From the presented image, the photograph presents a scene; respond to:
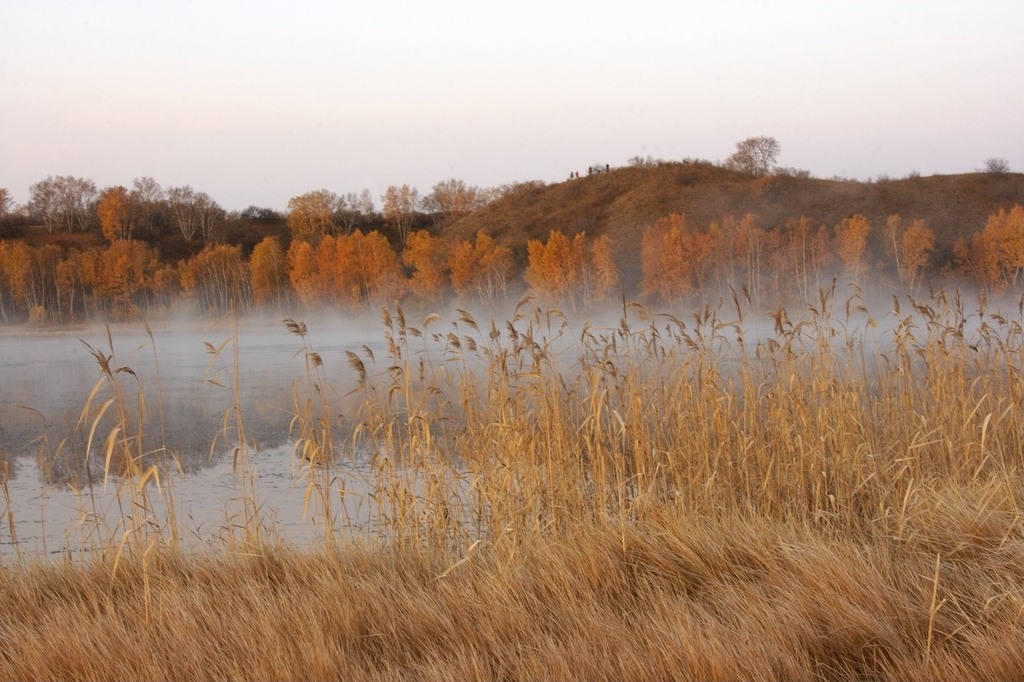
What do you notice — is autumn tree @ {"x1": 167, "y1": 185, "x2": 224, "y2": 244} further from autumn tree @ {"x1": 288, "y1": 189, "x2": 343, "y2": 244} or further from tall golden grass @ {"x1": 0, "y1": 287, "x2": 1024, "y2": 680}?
tall golden grass @ {"x1": 0, "y1": 287, "x2": 1024, "y2": 680}

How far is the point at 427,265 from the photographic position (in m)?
50.4

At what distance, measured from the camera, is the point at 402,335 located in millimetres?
5340

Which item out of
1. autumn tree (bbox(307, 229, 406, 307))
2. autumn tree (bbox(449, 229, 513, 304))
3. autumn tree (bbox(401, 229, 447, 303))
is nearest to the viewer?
autumn tree (bbox(449, 229, 513, 304))

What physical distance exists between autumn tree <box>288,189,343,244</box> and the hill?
9192 mm

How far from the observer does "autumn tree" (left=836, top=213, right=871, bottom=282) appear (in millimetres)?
38844

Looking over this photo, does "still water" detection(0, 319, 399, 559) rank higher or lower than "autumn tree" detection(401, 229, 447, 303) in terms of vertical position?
lower

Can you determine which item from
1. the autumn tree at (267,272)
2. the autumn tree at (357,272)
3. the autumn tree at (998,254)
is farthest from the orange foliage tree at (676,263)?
the autumn tree at (267,272)

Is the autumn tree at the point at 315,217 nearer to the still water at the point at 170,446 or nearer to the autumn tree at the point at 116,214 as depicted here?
the autumn tree at the point at 116,214

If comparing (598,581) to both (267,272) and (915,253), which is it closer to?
(915,253)

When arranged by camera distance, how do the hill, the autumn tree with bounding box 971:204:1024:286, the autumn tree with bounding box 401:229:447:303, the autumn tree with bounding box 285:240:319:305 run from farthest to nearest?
the autumn tree with bounding box 285:240:319:305 < the autumn tree with bounding box 401:229:447:303 < the hill < the autumn tree with bounding box 971:204:1024:286

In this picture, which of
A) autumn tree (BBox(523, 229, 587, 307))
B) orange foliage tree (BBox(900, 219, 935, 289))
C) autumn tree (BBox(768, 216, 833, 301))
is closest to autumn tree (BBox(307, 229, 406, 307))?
autumn tree (BBox(523, 229, 587, 307))

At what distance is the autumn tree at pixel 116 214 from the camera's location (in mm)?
55656

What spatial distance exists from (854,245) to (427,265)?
2388 centimetres

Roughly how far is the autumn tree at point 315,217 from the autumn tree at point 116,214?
1187 centimetres
